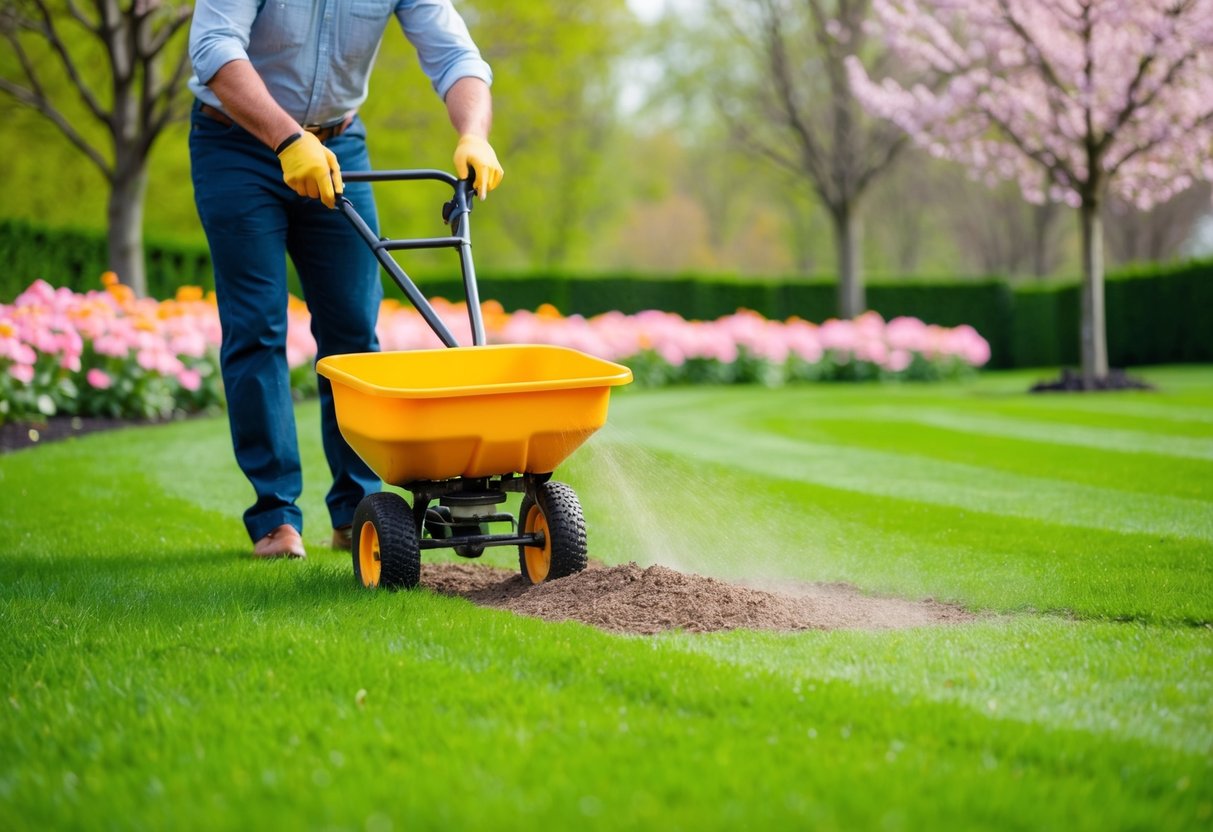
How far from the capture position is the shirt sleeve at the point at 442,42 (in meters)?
3.95

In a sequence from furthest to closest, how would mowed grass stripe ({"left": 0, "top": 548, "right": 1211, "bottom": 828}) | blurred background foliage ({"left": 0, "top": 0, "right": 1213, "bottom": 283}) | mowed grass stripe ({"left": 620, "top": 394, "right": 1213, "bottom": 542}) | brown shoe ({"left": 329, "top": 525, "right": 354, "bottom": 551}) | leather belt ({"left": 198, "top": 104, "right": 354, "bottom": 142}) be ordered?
blurred background foliage ({"left": 0, "top": 0, "right": 1213, "bottom": 283}) → mowed grass stripe ({"left": 620, "top": 394, "right": 1213, "bottom": 542}) → brown shoe ({"left": 329, "top": 525, "right": 354, "bottom": 551}) → leather belt ({"left": 198, "top": 104, "right": 354, "bottom": 142}) → mowed grass stripe ({"left": 0, "top": 548, "right": 1211, "bottom": 828})

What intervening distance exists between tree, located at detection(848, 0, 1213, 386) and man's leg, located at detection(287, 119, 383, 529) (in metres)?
8.96

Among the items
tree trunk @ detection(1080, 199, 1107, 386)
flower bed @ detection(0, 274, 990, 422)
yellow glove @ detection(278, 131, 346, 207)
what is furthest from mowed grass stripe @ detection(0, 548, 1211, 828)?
tree trunk @ detection(1080, 199, 1107, 386)

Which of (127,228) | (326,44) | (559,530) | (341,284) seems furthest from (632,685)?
(127,228)

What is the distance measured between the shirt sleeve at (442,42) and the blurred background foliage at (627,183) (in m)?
6.66

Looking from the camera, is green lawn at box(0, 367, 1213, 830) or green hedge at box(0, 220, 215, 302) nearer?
green lawn at box(0, 367, 1213, 830)

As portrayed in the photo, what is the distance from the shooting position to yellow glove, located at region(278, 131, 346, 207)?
340 centimetres

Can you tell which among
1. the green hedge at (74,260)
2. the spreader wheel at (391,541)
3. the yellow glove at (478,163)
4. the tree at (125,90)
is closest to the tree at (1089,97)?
the tree at (125,90)

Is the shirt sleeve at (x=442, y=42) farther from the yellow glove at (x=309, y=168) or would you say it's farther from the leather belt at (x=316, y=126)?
the yellow glove at (x=309, y=168)

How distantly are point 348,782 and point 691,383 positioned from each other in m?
11.6

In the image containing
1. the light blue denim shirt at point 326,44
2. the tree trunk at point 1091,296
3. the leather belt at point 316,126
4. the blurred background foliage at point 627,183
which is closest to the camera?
the light blue denim shirt at point 326,44

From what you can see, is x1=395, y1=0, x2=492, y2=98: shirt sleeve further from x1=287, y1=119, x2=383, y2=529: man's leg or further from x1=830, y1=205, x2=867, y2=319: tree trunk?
x1=830, y1=205, x2=867, y2=319: tree trunk

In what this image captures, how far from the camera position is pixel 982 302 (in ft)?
60.2

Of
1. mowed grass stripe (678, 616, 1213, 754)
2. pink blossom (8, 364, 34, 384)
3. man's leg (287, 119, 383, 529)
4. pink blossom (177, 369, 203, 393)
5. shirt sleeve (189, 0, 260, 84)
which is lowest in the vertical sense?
mowed grass stripe (678, 616, 1213, 754)
